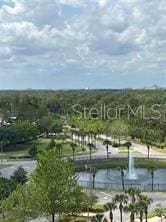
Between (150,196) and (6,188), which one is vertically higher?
(6,188)

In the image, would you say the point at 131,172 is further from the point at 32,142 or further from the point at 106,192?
the point at 32,142

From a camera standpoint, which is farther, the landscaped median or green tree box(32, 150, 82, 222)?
the landscaped median

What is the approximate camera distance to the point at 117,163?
121438mm

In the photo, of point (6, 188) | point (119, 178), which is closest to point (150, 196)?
point (119, 178)

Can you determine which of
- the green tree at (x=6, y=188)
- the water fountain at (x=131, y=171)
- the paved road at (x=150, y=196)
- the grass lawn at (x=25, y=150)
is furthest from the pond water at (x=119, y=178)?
the grass lawn at (x=25, y=150)

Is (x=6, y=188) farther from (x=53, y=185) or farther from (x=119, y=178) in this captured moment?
(x=119, y=178)

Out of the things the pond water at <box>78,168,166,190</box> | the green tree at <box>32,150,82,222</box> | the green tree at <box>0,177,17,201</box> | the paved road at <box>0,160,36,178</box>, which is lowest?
the pond water at <box>78,168,166,190</box>

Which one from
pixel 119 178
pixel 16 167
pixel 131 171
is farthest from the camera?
pixel 16 167

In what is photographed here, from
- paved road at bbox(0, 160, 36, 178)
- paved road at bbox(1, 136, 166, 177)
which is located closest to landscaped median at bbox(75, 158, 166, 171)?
paved road at bbox(1, 136, 166, 177)

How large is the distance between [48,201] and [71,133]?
123862 mm

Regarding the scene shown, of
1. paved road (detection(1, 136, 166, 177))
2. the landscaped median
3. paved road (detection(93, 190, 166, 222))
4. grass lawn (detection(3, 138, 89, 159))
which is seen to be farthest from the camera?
grass lawn (detection(3, 138, 89, 159))

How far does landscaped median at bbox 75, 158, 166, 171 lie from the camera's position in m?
118

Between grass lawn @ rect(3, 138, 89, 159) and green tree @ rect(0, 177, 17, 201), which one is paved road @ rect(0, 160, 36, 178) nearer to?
grass lawn @ rect(3, 138, 89, 159)

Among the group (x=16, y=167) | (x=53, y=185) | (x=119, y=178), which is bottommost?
(x=119, y=178)
